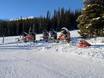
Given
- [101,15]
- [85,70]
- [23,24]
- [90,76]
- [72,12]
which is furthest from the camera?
[23,24]

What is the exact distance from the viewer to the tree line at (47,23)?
108 meters

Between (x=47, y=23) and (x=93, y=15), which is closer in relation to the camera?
(x=93, y=15)

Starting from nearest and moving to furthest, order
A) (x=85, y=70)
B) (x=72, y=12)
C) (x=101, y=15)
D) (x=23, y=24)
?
(x=85, y=70) → (x=101, y=15) → (x=72, y=12) → (x=23, y=24)

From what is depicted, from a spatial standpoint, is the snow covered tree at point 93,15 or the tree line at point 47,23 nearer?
the snow covered tree at point 93,15

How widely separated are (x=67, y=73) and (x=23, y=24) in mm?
113228

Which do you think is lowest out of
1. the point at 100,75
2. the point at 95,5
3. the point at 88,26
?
the point at 100,75

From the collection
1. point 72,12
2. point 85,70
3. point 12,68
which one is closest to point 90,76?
point 85,70

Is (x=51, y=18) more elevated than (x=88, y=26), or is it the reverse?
(x=51, y=18)

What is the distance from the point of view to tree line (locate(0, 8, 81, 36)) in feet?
355

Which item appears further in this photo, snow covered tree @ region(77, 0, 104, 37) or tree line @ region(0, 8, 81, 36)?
tree line @ region(0, 8, 81, 36)

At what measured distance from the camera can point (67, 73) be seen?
11234mm

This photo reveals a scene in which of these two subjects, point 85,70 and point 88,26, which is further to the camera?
point 88,26

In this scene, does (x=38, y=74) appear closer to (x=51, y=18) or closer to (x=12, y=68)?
Result: (x=12, y=68)

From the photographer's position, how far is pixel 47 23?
115 meters
